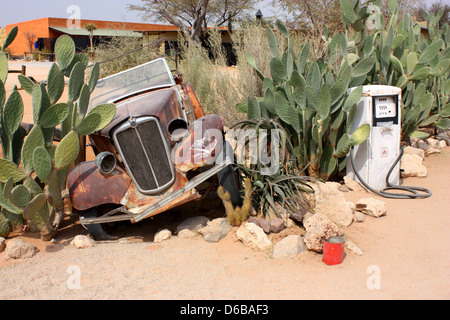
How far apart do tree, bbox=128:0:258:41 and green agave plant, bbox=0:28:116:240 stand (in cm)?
1859

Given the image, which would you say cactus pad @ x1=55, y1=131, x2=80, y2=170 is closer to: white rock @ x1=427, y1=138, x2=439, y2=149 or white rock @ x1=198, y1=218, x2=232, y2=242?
white rock @ x1=198, y1=218, x2=232, y2=242

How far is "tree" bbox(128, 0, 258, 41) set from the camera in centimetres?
2333

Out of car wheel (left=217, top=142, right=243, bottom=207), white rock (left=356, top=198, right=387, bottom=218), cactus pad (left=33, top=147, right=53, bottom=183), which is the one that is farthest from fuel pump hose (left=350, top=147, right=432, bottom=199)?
cactus pad (left=33, top=147, right=53, bottom=183)

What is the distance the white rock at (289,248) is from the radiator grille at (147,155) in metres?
1.36

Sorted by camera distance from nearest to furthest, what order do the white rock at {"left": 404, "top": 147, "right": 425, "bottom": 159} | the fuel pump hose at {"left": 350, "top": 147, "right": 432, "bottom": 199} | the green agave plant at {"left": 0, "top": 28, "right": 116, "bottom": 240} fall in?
the green agave plant at {"left": 0, "top": 28, "right": 116, "bottom": 240}
the fuel pump hose at {"left": 350, "top": 147, "right": 432, "bottom": 199}
the white rock at {"left": 404, "top": 147, "right": 425, "bottom": 159}

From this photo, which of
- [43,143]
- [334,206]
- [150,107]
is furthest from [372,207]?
[43,143]

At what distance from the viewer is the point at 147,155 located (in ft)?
15.0

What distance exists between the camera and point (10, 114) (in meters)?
4.39

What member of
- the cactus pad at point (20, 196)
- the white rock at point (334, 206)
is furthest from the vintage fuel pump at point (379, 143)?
the cactus pad at point (20, 196)

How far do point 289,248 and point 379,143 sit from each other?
229 cm

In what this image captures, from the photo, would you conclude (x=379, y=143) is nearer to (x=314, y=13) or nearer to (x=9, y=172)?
(x=9, y=172)

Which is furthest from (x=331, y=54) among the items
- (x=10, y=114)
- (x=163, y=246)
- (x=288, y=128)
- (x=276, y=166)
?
(x=10, y=114)
